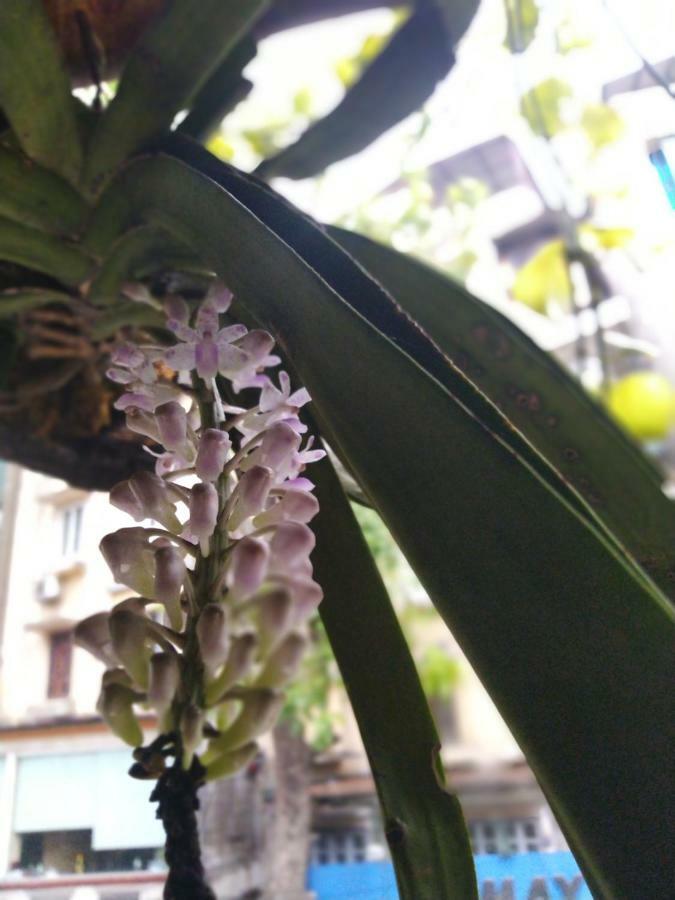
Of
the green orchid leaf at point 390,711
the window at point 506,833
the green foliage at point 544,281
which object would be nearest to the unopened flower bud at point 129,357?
the green orchid leaf at point 390,711

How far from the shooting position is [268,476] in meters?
0.28

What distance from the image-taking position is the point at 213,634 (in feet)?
0.76

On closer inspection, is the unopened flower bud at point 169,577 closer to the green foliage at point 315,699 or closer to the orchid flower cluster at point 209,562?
the orchid flower cluster at point 209,562

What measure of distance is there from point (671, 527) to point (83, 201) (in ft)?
1.42

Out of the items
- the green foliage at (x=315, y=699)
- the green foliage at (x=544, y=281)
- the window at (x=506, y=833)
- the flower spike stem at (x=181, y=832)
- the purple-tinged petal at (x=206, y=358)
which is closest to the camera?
the flower spike stem at (x=181, y=832)

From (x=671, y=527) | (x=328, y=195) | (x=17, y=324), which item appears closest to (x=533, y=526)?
(x=671, y=527)

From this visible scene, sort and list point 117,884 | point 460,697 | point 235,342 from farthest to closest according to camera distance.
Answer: point 460,697 < point 117,884 < point 235,342

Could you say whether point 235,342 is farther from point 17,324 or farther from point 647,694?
point 17,324

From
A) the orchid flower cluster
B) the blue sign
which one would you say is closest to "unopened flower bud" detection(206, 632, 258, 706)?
the orchid flower cluster

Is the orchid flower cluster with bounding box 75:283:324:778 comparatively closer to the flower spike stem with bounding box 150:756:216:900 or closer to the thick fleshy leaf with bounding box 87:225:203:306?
the flower spike stem with bounding box 150:756:216:900

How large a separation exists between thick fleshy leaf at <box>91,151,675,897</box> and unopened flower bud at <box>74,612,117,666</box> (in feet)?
0.37

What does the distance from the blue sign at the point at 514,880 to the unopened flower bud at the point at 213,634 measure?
0.76 feet

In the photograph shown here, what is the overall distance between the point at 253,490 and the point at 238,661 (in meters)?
0.07

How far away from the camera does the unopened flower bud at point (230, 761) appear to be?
9.2 inches
